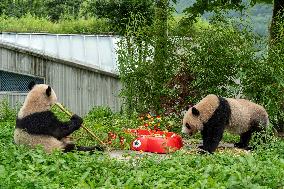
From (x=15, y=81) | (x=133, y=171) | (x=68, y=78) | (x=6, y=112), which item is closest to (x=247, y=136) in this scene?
(x=133, y=171)

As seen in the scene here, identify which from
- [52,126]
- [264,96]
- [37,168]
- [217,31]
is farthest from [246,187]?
[217,31]

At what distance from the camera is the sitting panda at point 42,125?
30.9ft

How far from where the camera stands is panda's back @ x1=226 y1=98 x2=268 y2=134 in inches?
437

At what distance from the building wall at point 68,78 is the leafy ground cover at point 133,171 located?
9.10 meters

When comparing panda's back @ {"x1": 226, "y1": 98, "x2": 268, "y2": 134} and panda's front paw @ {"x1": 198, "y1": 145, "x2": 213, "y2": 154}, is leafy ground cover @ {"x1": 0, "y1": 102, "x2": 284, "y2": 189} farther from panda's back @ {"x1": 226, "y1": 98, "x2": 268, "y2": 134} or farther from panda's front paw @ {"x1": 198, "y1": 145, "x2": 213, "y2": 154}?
panda's back @ {"x1": 226, "y1": 98, "x2": 268, "y2": 134}

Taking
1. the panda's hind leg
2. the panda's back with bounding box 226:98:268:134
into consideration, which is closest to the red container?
the panda's back with bounding box 226:98:268:134

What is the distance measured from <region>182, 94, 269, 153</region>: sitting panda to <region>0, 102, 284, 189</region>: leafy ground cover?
1.42 metres

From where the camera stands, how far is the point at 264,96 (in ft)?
41.6

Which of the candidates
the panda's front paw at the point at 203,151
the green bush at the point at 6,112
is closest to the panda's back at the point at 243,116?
the panda's front paw at the point at 203,151

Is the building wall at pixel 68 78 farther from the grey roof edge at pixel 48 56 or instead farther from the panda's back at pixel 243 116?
the panda's back at pixel 243 116

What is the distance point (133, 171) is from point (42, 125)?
2196mm

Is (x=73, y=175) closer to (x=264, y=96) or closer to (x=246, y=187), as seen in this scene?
(x=246, y=187)

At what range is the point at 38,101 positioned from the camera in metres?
9.57

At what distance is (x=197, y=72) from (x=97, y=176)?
641cm
